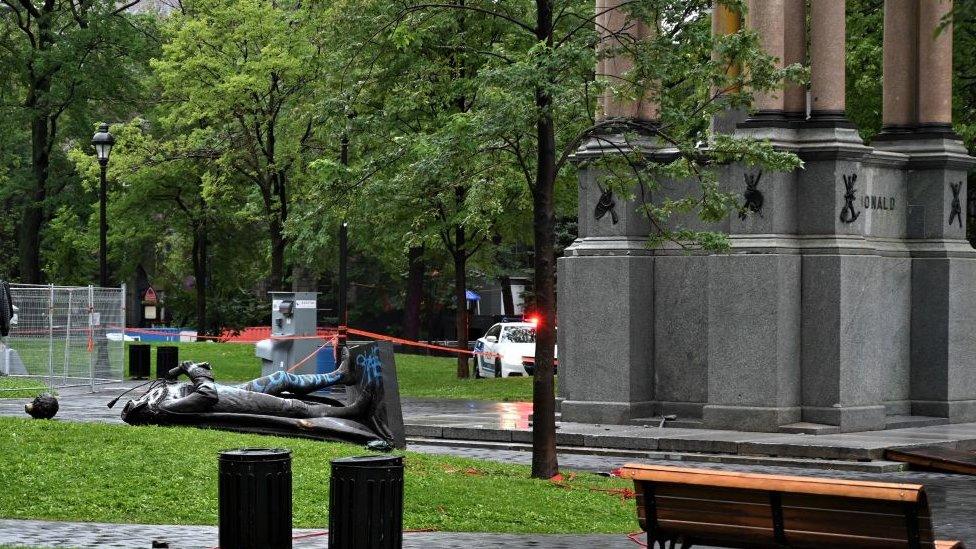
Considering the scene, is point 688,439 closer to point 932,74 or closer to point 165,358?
point 932,74

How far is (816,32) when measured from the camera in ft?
79.4

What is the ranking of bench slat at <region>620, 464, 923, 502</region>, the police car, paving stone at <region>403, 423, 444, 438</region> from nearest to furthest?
bench slat at <region>620, 464, 923, 502</region> → paving stone at <region>403, 423, 444, 438</region> → the police car

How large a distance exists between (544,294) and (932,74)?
11.0 m

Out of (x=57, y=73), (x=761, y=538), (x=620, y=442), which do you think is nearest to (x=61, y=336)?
(x=620, y=442)

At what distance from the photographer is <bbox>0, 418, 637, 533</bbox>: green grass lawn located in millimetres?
13961

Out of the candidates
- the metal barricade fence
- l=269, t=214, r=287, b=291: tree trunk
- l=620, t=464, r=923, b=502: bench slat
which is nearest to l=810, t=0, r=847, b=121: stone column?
l=620, t=464, r=923, b=502: bench slat

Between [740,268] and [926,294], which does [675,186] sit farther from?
[926,294]

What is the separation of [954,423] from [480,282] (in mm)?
48574

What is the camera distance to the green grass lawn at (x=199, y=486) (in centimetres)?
1396

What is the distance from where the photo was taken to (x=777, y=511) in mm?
10031

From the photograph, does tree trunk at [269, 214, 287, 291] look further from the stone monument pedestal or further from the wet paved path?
the stone monument pedestal

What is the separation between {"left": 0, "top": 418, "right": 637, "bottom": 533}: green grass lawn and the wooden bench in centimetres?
316

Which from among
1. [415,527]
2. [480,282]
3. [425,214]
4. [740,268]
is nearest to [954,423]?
[740,268]

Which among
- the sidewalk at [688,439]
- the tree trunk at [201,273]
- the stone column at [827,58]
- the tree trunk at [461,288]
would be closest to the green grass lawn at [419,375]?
the tree trunk at [461,288]
